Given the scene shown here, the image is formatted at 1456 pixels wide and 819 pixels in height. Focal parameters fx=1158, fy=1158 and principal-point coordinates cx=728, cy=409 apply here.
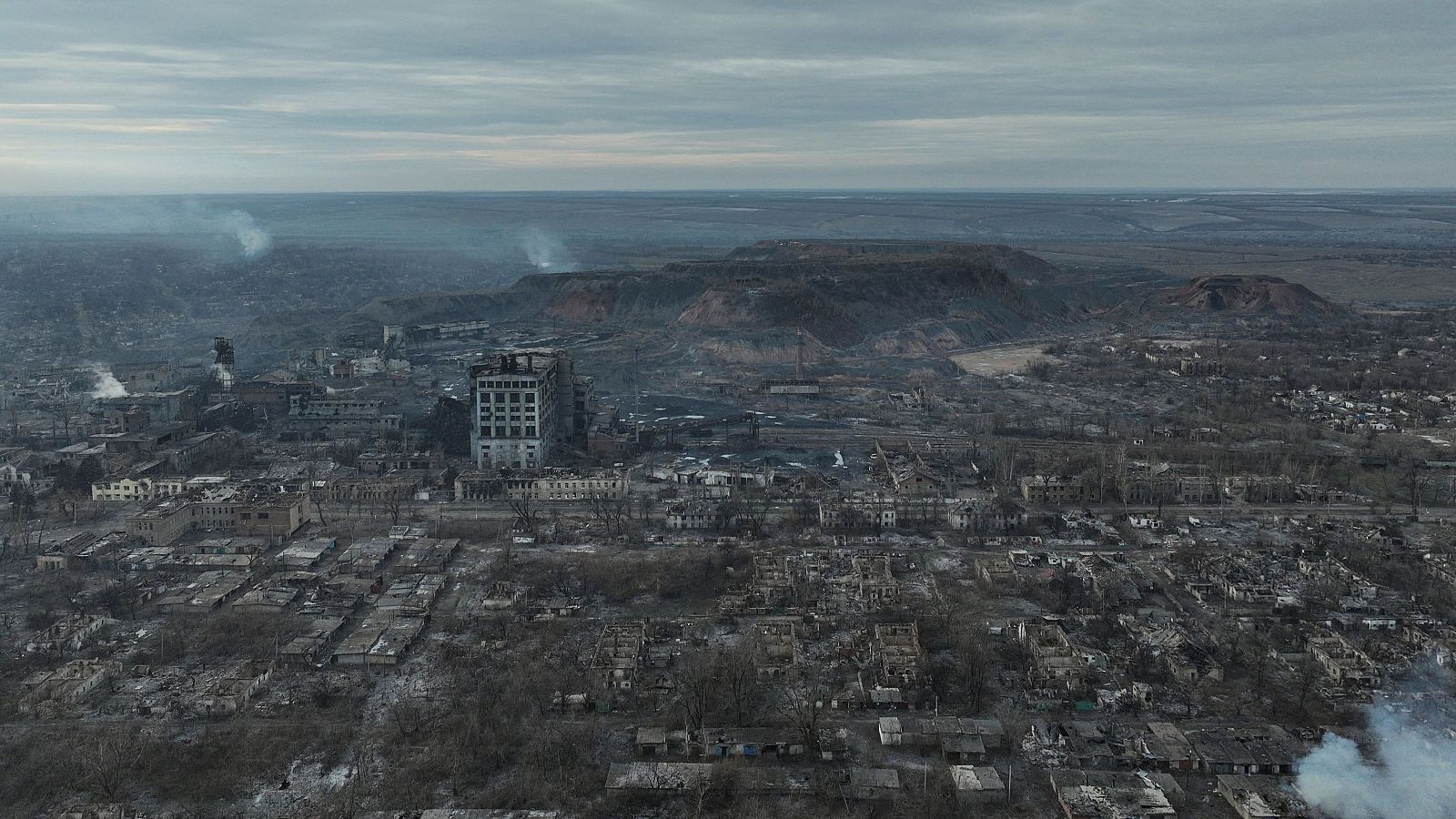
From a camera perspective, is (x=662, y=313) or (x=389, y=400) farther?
(x=662, y=313)

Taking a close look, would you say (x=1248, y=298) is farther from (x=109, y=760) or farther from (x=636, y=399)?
(x=109, y=760)

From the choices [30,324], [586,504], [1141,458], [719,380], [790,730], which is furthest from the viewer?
[30,324]

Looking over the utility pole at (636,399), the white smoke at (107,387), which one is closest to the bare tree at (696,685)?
the utility pole at (636,399)

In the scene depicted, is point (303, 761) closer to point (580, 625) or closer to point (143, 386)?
point (580, 625)

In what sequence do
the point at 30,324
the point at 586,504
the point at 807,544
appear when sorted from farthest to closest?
1. the point at 30,324
2. the point at 586,504
3. the point at 807,544

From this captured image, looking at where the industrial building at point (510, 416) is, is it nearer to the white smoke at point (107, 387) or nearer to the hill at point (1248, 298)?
the white smoke at point (107, 387)

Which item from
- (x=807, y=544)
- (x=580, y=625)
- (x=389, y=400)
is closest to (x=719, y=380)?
(x=389, y=400)

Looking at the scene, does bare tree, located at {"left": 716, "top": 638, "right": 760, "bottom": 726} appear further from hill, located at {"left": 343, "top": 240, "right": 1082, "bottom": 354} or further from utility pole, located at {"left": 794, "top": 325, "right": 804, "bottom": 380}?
hill, located at {"left": 343, "top": 240, "right": 1082, "bottom": 354}
